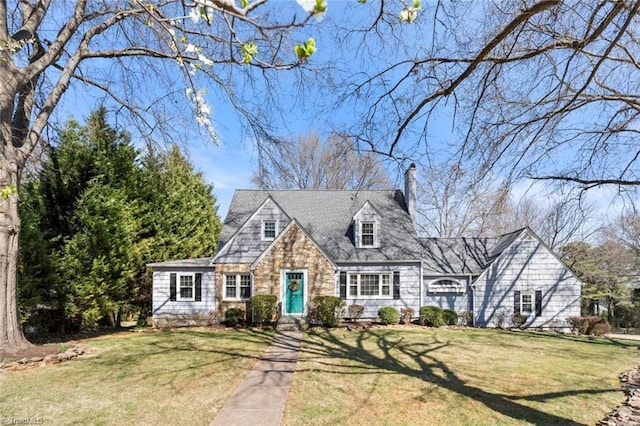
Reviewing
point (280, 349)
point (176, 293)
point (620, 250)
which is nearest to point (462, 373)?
point (280, 349)

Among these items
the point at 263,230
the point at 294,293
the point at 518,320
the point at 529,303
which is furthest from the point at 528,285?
the point at 263,230

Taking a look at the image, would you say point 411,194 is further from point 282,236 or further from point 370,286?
point 282,236

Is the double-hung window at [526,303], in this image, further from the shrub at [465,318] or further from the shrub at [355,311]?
the shrub at [355,311]

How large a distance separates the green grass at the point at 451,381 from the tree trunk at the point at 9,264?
7467 millimetres

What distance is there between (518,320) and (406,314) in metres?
5.60

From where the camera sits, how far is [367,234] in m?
17.8

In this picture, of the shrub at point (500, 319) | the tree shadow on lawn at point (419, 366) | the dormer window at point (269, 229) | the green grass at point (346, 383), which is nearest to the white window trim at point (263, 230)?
the dormer window at point (269, 229)

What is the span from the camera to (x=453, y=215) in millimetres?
30297

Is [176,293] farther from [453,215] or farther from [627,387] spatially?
[453,215]

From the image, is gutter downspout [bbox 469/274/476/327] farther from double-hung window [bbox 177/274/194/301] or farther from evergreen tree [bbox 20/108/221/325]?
evergreen tree [bbox 20/108/221/325]

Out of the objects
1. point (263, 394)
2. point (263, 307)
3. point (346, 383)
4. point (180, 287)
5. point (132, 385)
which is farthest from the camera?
point (180, 287)

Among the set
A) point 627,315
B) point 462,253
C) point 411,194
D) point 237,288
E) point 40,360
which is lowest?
point 627,315

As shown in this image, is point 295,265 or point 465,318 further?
point 465,318

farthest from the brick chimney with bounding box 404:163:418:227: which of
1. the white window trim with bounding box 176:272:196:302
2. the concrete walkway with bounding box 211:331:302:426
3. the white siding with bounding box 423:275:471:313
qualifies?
the white window trim with bounding box 176:272:196:302
